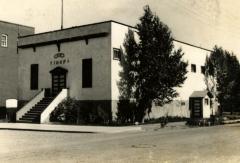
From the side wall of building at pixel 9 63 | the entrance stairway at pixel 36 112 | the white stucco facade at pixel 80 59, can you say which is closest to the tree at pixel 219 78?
the white stucco facade at pixel 80 59

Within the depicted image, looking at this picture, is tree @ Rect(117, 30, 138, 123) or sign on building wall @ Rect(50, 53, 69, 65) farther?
sign on building wall @ Rect(50, 53, 69, 65)

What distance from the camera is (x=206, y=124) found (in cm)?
2812

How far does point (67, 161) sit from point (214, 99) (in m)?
34.2

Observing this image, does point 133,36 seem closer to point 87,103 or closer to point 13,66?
point 87,103

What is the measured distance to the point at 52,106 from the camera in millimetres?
29969

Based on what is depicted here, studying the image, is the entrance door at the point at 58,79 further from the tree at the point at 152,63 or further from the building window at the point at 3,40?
the building window at the point at 3,40

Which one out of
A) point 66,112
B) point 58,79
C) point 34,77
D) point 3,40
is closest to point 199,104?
point 58,79

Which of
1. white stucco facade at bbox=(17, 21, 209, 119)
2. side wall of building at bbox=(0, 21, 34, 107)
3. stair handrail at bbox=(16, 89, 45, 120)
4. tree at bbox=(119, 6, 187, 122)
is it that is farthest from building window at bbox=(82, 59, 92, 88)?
side wall of building at bbox=(0, 21, 34, 107)

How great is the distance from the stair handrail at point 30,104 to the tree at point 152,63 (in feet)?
25.1

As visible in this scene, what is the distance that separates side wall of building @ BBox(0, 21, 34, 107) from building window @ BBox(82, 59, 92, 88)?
545 inches

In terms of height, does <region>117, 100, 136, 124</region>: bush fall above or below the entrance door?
below

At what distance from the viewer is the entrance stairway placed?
1176 inches

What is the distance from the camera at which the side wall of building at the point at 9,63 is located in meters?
41.0

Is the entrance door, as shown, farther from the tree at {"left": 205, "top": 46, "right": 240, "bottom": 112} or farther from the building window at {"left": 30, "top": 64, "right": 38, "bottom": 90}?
the tree at {"left": 205, "top": 46, "right": 240, "bottom": 112}
